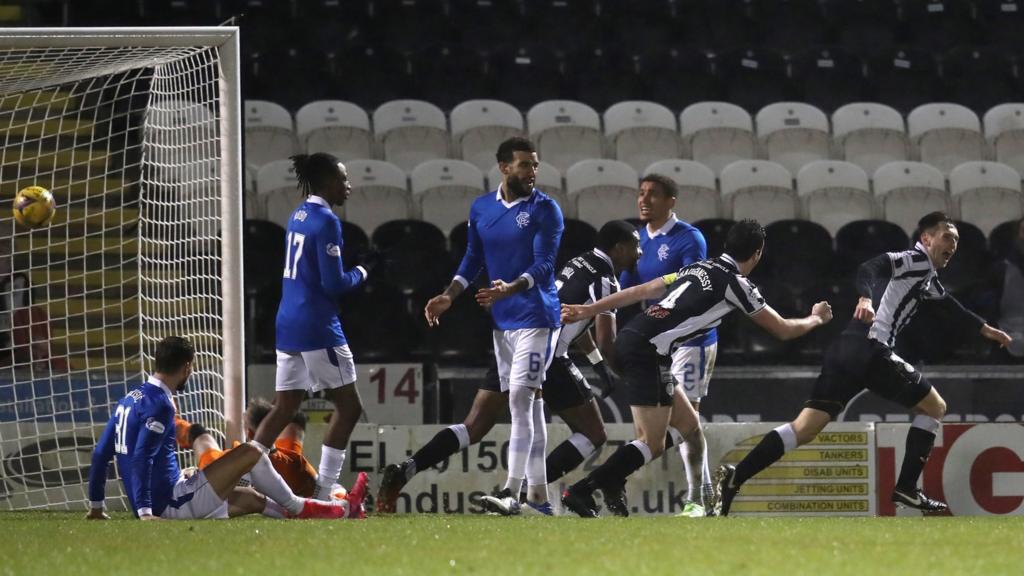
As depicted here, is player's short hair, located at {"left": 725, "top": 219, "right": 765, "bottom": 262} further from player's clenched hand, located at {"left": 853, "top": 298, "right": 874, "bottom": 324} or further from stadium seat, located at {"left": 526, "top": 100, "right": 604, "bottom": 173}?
stadium seat, located at {"left": 526, "top": 100, "right": 604, "bottom": 173}

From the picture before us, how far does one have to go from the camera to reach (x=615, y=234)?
318 inches

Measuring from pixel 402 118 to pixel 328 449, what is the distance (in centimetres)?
713

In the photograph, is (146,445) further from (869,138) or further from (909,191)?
(869,138)

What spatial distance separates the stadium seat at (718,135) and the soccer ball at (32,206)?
7691mm

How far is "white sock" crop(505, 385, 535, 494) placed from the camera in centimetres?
730

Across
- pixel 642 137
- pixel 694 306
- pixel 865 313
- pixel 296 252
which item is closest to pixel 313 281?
pixel 296 252

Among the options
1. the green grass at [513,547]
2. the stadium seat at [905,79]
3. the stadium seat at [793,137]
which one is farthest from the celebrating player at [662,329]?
the stadium seat at [905,79]

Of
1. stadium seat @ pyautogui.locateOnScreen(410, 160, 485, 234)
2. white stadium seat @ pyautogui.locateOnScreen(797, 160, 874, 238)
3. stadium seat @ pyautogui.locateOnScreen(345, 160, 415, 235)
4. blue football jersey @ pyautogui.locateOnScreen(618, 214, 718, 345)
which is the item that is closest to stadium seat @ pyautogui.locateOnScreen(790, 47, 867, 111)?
white stadium seat @ pyautogui.locateOnScreen(797, 160, 874, 238)

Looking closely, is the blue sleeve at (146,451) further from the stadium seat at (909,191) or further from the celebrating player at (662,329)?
the stadium seat at (909,191)

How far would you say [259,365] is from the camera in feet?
33.0

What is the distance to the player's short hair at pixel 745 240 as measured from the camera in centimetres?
746

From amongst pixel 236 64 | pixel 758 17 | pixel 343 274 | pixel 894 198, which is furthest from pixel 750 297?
pixel 758 17

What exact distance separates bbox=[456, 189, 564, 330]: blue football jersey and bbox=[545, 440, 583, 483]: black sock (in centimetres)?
86

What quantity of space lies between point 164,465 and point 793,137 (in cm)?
905
